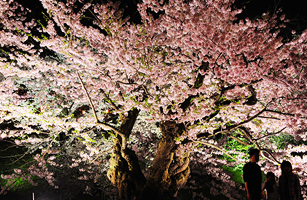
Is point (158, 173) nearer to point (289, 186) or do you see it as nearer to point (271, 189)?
point (271, 189)

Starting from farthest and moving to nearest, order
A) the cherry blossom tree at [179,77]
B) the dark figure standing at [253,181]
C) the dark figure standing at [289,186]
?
the cherry blossom tree at [179,77]
the dark figure standing at [289,186]
the dark figure standing at [253,181]

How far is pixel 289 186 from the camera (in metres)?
3.04

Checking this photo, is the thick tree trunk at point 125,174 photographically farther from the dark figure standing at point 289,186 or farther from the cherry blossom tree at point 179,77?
the dark figure standing at point 289,186

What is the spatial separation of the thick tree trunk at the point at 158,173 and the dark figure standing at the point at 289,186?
2.32 m

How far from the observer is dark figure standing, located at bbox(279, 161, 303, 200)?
2975mm

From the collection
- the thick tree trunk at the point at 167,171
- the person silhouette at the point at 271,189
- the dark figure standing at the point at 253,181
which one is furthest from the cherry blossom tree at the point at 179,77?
the dark figure standing at the point at 253,181

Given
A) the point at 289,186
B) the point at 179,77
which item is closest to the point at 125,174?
the point at 179,77

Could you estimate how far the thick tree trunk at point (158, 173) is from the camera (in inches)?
189

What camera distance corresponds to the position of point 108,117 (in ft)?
33.1

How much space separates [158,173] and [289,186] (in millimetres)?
2962

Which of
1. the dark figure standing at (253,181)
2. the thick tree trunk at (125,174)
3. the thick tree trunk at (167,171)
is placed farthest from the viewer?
the thick tree trunk at (125,174)

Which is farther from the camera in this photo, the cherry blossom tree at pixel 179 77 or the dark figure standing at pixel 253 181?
the cherry blossom tree at pixel 179 77

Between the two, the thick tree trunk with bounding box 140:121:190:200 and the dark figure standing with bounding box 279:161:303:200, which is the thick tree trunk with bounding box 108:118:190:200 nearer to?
the thick tree trunk with bounding box 140:121:190:200

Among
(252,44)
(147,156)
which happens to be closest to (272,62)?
(252,44)
